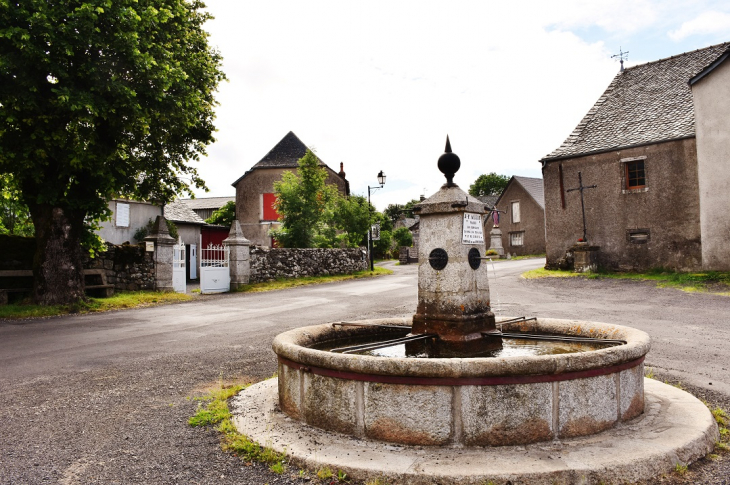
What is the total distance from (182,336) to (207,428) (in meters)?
5.53

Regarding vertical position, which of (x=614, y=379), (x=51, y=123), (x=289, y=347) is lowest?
(x=614, y=379)

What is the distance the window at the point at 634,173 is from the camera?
20.0 metres

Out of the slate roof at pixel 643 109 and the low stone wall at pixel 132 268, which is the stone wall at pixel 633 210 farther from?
the low stone wall at pixel 132 268

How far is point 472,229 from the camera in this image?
5066mm

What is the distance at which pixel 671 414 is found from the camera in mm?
4234

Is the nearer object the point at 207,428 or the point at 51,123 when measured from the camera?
the point at 207,428

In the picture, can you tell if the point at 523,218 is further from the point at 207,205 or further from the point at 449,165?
the point at 449,165

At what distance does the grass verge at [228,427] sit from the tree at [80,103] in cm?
913

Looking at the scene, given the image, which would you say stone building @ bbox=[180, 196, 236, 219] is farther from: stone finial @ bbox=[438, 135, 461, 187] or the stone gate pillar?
stone finial @ bbox=[438, 135, 461, 187]

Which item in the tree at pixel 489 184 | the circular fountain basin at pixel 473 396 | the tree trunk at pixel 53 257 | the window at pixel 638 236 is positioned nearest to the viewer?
the circular fountain basin at pixel 473 396

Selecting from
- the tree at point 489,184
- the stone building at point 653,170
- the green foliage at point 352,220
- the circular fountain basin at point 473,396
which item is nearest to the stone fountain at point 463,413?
the circular fountain basin at point 473,396

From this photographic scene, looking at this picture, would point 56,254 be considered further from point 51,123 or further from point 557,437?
point 557,437

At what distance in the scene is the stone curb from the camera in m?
3.19

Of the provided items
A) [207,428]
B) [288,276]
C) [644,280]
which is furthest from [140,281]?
[644,280]
